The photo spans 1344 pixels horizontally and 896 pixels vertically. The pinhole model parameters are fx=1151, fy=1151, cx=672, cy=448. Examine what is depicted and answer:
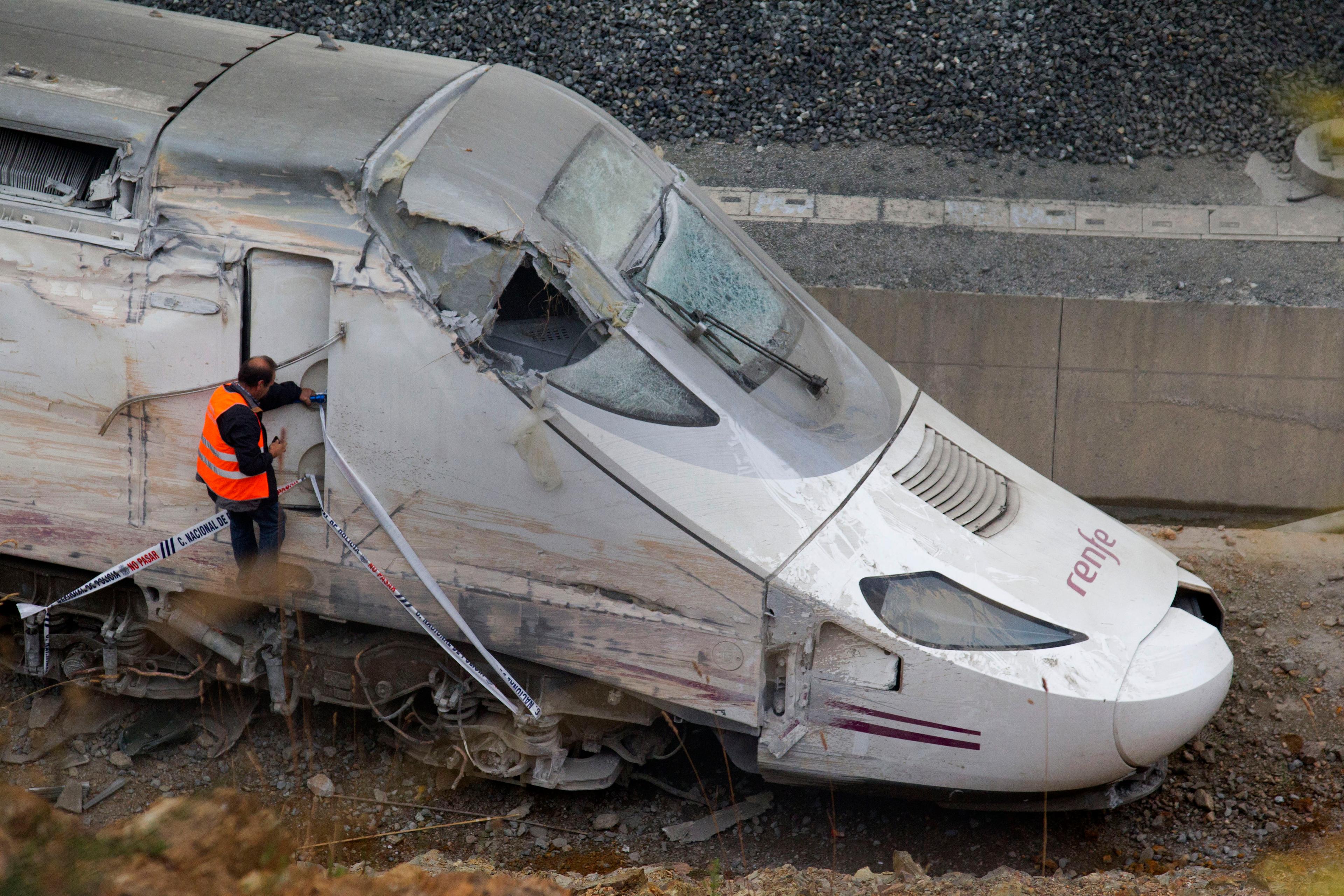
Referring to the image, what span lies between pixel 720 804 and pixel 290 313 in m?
3.29

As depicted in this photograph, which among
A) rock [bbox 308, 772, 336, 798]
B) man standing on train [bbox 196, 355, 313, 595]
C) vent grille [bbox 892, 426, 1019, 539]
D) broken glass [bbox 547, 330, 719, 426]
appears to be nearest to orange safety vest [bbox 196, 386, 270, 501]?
man standing on train [bbox 196, 355, 313, 595]

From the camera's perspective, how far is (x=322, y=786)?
609 cm

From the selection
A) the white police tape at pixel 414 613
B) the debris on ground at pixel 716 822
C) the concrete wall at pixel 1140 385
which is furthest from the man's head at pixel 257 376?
the concrete wall at pixel 1140 385

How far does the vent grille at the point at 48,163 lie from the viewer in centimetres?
535

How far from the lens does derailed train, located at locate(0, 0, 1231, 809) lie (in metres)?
4.93

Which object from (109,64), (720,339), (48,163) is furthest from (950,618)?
(109,64)

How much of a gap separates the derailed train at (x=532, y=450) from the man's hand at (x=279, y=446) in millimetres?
61

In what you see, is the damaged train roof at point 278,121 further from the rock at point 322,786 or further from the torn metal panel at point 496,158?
the rock at point 322,786

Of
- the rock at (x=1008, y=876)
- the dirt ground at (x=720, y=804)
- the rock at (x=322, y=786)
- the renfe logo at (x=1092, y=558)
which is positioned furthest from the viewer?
the rock at (x=322, y=786)

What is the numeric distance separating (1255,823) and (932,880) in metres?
2.07

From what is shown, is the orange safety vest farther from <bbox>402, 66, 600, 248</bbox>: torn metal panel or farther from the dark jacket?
<bbox>402, 66, 600, 248</bbox>: torn metal panel

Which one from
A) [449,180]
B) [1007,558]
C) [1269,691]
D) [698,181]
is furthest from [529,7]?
[1269,691]

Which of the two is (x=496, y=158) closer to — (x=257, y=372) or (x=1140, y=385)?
(x=257, y=372)

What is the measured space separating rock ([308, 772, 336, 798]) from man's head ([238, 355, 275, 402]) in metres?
2.29
